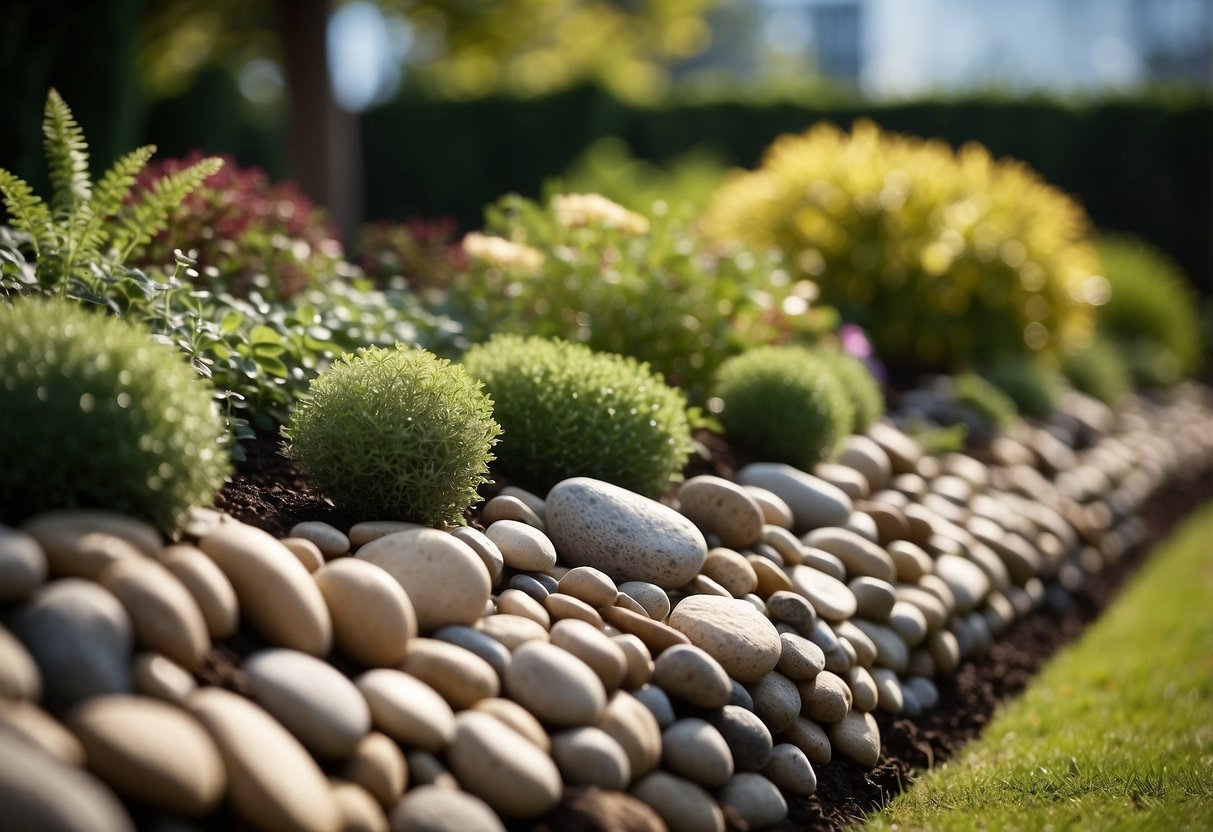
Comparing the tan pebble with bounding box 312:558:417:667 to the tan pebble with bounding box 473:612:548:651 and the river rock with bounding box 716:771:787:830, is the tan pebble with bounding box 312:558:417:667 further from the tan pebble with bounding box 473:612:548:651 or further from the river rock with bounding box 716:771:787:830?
the river rock with bounding box 716:771:787:830

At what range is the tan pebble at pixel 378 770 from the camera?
2146mm

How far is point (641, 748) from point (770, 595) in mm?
1033

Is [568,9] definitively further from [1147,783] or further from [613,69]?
[1147,783]

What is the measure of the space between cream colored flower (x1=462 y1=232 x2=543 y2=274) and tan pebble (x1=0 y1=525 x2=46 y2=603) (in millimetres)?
2916

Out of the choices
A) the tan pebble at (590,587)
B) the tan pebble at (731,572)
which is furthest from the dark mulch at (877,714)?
the tan pebble at (731,572)

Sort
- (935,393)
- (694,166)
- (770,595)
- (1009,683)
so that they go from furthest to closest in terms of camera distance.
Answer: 1. (694,166)
2. (935,393)
3. (1009,683)
4. (770,595)

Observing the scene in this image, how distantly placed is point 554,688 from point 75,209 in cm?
199

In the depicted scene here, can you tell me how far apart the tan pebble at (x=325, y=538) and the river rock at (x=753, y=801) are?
3.74 ft

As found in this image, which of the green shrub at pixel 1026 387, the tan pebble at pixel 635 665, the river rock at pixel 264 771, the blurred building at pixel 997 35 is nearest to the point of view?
the river rock at pixel 264 771

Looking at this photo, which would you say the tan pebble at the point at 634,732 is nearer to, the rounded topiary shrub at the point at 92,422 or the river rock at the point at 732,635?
the river rock at the point at 732,635

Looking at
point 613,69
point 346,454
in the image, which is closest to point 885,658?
point 346,454

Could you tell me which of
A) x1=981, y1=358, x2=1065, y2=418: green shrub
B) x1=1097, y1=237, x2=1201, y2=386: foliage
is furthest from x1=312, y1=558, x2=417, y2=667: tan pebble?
x1=1097, y1=237, x2=1201, y2=386: foliage

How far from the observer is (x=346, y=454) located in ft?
9.62

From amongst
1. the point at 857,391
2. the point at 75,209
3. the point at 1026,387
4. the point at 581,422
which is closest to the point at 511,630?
the point at 581,422
